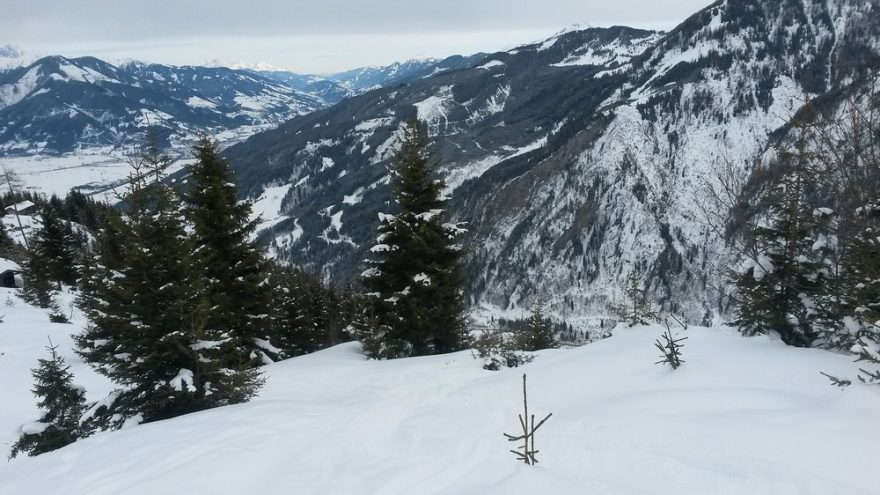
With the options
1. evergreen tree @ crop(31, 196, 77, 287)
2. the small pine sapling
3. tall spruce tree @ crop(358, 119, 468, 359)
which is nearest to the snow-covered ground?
the small pine sapling

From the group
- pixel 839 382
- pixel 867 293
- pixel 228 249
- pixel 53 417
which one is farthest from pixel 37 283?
pixel 867 293

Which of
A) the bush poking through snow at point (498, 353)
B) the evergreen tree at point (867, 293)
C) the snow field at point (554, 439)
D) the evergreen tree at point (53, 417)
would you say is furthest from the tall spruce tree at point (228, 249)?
the evergreen tree at point (867, 293)

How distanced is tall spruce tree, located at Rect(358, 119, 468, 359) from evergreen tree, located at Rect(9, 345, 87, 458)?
9621 mm

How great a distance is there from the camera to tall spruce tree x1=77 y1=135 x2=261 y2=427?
12.0 m

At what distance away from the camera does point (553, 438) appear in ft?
27.2

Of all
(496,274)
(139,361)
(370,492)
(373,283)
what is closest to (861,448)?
(370,492)

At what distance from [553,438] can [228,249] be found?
50.9 ft

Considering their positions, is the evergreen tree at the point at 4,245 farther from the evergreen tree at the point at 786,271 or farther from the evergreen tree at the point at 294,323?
the evergreen tree at the point at 786,271

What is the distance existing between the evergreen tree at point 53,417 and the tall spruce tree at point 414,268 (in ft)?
31.6

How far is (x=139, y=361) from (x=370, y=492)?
832cm

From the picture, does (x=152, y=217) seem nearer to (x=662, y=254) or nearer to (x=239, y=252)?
(x=239, y=252)

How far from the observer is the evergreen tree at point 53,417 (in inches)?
495

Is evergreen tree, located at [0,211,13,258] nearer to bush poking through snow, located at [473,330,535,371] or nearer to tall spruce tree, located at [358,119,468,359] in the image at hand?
tall spruce tree, located at [358,119,468,359]

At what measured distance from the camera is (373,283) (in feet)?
66.9
